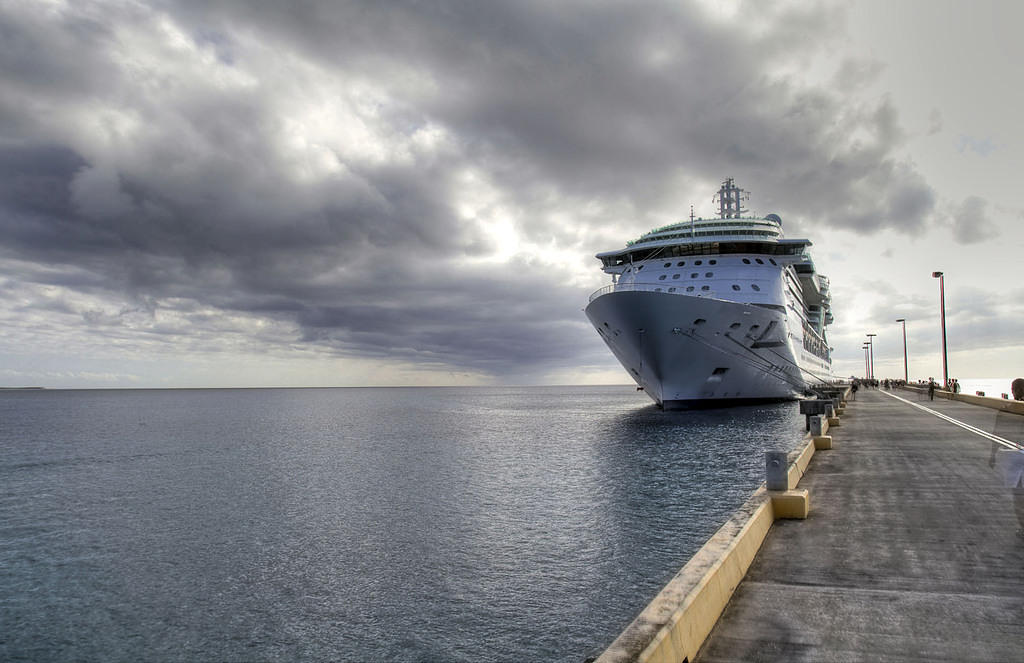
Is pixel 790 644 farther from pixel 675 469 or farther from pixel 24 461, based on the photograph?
pixel 24 461

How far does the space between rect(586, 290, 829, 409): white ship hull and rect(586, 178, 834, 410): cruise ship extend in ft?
0.26

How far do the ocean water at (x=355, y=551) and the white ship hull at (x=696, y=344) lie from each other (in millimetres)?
8548

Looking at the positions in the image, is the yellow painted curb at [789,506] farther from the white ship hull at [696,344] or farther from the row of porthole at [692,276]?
the row of porthole at [692,276]

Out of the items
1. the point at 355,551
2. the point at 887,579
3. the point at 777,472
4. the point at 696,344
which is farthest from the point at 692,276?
the point at 887,579

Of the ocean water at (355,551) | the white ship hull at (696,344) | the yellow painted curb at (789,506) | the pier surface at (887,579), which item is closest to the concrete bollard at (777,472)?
the yellow painted curb at (789,506)

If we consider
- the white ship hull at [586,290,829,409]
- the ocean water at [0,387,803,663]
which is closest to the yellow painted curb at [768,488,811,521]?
the ocean water at [0,387,803,663]

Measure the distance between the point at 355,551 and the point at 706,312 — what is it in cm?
2986

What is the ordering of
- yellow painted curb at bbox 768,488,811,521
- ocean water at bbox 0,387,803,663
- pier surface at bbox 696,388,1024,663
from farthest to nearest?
1. ocean water at bbox 0,387,803,663
2. yellow painted curb at bbox 768,488,811,521
3. pier surface at bbox 696,388,1024,663

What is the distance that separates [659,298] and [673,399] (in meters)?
11.0

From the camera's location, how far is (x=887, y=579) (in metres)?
6.71

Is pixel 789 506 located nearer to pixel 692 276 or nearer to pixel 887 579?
pixel 887 579

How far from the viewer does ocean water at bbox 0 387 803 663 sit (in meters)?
10.7

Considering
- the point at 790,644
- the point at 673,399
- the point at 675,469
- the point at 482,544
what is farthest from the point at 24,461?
the point at 790,644

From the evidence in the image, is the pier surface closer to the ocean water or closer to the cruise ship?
the ocean water
